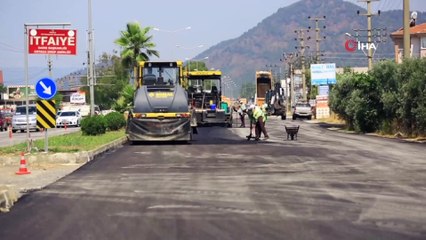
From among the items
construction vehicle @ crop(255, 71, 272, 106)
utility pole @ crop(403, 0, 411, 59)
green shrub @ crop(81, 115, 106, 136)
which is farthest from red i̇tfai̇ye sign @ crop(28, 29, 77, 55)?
construction vehicle @ crop(255, 71, 272, 106)

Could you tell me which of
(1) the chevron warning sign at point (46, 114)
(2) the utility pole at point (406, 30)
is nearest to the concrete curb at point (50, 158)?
(1) the chevron warning sign at point (46, 114)

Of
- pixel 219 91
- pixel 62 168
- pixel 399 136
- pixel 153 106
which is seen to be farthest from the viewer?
pixel 219 91

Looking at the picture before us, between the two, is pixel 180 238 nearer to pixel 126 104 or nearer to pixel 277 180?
pixel 277 180

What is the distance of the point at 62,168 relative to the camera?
18.6 meters

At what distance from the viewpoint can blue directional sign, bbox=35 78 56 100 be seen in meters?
20.4

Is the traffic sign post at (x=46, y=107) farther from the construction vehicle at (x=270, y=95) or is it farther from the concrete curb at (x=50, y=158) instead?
the construction vehicle at (x=270, y=95)

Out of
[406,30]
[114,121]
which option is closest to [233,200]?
[114,121]

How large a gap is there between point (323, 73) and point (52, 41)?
180ft

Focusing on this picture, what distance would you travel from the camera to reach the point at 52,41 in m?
21.5

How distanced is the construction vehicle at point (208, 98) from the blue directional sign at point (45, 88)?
68.8 ft

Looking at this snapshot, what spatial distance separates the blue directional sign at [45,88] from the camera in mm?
20422

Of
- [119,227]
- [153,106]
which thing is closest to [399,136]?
[153,106]

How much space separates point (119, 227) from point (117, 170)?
802 cm

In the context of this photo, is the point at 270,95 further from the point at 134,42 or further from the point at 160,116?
the point at 160,116
